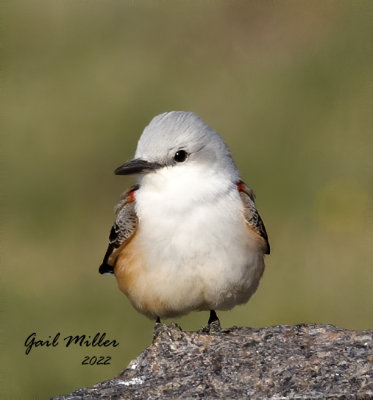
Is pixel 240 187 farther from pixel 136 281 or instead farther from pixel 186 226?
pixel 136 281

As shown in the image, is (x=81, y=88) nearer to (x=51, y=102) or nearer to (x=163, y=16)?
(x=51, y=102)

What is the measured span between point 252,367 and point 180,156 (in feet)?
7.47

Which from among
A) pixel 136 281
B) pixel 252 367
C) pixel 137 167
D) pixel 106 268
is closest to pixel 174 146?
pixel 137 167

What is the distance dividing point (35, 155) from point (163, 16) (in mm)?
3186

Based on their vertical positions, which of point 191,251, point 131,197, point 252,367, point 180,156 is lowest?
point 252,367

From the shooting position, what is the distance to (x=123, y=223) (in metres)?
8.58

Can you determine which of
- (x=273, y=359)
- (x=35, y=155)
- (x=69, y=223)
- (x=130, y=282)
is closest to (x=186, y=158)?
(x=130, y=282)

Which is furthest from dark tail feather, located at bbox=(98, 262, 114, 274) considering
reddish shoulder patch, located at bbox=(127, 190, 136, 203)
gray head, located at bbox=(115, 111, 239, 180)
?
gray head, located at bbox=(115, 111, 239, 180)

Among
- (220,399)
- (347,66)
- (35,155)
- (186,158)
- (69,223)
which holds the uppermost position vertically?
(347,66)

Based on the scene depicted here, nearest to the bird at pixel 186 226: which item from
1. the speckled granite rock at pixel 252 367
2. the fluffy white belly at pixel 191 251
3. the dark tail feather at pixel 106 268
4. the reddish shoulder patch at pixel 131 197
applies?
the fluffy white belly at pixel 191 251

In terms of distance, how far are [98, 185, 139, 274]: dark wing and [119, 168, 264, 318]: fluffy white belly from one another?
20 cm

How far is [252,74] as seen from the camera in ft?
48.8

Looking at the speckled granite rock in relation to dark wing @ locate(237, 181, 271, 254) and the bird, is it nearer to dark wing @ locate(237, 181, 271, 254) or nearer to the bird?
the bird

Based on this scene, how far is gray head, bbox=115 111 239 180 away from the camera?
7961 millimetres
